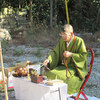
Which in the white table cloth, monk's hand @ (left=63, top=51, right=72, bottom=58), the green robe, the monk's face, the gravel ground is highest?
the monk's face

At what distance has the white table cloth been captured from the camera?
3125 millimetres

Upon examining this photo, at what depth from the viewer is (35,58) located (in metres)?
7.35

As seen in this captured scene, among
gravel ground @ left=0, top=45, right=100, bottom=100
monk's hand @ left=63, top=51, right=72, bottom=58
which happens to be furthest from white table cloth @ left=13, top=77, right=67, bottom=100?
gravel ground @ left=0, top=45, right=100, bottom=100

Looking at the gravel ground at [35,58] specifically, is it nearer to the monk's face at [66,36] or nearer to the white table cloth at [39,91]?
the white table cloth at [39,91]

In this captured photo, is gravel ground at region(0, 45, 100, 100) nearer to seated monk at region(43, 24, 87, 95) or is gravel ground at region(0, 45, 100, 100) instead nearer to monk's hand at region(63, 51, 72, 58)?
seated monk at region(43, 24, 87, 95)

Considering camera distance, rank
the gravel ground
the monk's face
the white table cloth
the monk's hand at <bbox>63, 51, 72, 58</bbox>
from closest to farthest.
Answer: the white table cloth → the monk's hand at <bbox>63, 51, 72, 58</bbox> → the monk's face → the gravel ground

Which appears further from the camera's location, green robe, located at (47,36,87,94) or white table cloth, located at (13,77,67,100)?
green robe, located at (47,36,87,94)

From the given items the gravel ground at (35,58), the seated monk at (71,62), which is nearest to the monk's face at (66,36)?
the seated monk at (71,62)

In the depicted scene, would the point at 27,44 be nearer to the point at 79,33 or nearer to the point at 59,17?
the point at 79,33

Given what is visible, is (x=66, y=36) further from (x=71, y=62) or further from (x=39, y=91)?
(x=39, y=91)

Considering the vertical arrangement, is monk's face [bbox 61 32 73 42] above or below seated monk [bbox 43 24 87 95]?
above

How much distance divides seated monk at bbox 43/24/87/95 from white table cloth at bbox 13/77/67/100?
1.22 feet

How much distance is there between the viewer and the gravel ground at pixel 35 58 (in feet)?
15.2

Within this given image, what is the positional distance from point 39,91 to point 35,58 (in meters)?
4.14
